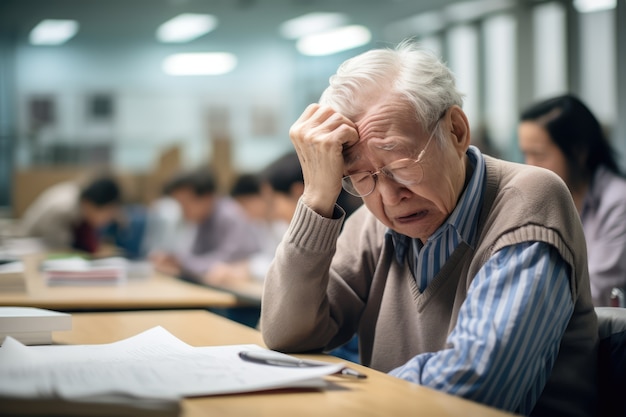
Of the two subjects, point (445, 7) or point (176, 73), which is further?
point (176, 73)

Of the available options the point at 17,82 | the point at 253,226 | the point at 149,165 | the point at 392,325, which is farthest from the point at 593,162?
the point at 17,82

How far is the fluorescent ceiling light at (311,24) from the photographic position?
9398 mm

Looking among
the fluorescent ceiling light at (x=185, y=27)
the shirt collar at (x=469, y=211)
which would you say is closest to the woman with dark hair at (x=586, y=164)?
the shirt collar at (x=469, y=211)

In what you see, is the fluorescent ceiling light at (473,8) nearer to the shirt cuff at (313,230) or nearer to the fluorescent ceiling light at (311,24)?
the fluorescent ceiling light at (311,24)

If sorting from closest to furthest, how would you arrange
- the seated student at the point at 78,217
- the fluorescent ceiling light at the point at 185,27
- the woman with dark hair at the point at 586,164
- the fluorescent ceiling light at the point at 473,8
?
the woman with dark hair at the point at 586,164 < the seated student at the point at 78,217 < the fluorescent ceiling light at the point at 473,8 < the fluorescent ceiling light at the point at 185,27

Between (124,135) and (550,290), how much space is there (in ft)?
31.5

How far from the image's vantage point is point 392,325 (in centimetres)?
158

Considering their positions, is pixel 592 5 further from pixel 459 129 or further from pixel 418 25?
pixel 459 129

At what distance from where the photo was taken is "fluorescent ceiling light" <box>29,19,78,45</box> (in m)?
9.48

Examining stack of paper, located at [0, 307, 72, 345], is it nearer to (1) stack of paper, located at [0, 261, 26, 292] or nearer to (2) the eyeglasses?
(2) the eyeglasses

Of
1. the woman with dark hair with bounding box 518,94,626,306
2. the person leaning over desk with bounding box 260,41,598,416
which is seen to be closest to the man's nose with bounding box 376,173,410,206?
the person leaning over desk with bounding box 260,41,598,416

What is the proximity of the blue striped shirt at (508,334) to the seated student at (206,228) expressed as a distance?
3.99m

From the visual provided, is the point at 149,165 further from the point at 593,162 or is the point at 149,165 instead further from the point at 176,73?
the point at 593,162

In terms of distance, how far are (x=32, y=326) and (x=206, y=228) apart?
387cm
